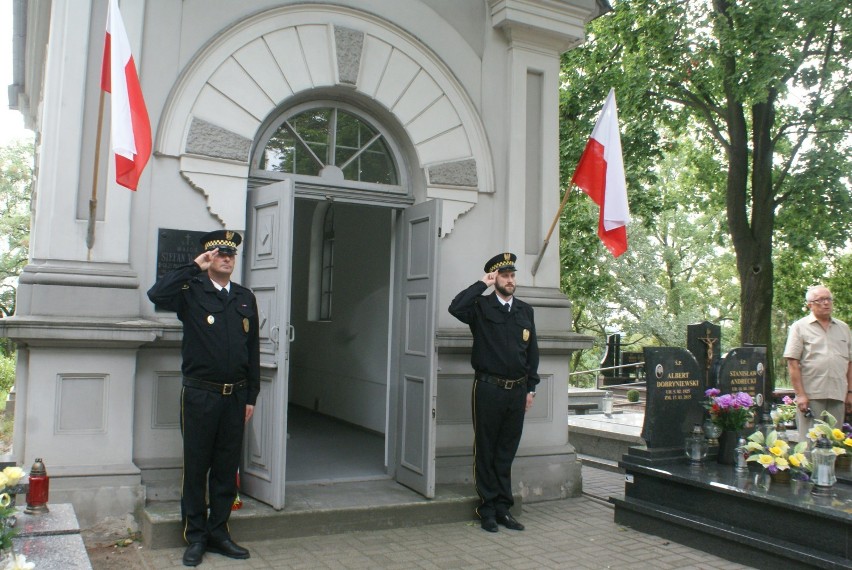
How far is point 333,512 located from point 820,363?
15.5 feet

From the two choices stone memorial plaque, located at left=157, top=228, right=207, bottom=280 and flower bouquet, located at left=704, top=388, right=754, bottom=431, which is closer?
stone memorial plaque, located at left=157, top=228, right=207, bottom=280

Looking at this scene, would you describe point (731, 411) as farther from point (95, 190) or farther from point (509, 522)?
point (95, 190)

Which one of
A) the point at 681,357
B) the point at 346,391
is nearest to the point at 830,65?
the point at 681,357

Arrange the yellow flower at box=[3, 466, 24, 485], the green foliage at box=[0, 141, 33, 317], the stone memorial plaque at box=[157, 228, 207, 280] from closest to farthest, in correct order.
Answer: the yellow flower at box=[3, 466, 24, 485]
the stone memorial plaque at box=[157, 228, 207, 280]
the green foliage at box=[0, 141, 33, 317]

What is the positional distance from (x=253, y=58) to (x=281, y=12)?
49 cm

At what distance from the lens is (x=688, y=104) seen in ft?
50.3

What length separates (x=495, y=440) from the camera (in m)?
6.41

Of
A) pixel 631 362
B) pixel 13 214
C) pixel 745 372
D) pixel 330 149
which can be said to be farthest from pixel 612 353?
pixel 13 214

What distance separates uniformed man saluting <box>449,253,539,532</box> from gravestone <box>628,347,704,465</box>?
1.12m

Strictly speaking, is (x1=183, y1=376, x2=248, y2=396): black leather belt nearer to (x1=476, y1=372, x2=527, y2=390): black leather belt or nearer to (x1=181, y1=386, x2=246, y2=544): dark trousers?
(x1=181, y1=386, x2=246, y2=544): dark trousers

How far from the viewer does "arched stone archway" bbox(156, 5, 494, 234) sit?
20.5ft

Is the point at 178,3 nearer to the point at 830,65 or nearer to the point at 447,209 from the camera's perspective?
the point at 447,209

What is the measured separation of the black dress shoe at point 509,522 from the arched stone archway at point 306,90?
8.59 feet

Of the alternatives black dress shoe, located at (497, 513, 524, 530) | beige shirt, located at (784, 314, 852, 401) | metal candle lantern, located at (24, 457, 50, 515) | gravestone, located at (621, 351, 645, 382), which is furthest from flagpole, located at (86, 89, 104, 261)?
gravestone, located at (621, 351, 645, 382)
